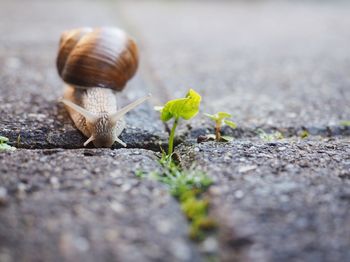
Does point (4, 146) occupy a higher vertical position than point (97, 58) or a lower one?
lower

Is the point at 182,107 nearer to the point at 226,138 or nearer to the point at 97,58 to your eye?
the point at 226,138

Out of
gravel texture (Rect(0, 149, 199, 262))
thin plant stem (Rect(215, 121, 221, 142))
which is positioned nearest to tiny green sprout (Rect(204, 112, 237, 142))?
thin plant stem (Rect(215, 121, 221, 142))

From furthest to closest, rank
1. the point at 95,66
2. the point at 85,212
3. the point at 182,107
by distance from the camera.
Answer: the point at 95,66
the point at 182,107
the point at 85,212

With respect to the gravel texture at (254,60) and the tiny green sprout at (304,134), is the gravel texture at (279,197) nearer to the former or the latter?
the tiny green sprout at (304,134)

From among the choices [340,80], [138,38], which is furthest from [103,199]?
[138,38]

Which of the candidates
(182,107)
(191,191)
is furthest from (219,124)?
(191,191)

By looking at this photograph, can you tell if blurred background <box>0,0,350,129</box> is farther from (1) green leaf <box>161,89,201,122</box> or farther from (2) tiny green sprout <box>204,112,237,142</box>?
(1) green leaf <box>161,89,201,122</box>

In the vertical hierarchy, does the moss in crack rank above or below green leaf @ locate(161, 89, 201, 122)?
below

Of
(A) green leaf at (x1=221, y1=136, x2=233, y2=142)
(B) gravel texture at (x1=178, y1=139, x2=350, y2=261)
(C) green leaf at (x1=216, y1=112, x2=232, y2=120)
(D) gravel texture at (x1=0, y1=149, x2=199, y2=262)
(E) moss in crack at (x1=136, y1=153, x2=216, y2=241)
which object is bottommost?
(D) gravel texture at (x1=0, y1=149, x2=199, y2=262)

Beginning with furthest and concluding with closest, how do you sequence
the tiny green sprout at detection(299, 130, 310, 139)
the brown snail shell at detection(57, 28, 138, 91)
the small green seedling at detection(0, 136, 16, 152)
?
the brown snail shell at detection(57, 28, 138, 91) < the tiny green sprout at detection(299, 130, 310, 139) < the small green seedling at detection(0, 136, 16, 152)
